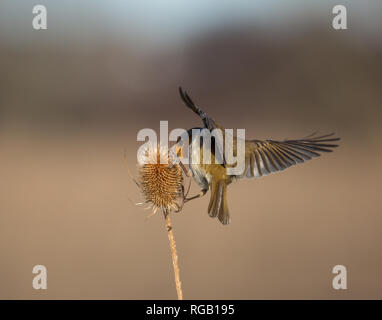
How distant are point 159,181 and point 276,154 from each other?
3.37ft

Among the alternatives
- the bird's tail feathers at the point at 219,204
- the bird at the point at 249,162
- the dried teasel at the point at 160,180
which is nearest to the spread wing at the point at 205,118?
the bird at the point at 249,162

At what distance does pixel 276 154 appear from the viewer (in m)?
3.79

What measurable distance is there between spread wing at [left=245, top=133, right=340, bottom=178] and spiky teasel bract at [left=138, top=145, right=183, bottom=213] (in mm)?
623

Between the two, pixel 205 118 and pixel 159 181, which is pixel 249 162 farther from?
pixel 159 181

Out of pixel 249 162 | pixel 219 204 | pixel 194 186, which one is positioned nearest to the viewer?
pixel 219 204

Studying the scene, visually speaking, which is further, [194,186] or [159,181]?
[194,186]

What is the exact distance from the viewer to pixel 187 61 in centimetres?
1409

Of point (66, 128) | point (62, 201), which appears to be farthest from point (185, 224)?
point (66, 128)

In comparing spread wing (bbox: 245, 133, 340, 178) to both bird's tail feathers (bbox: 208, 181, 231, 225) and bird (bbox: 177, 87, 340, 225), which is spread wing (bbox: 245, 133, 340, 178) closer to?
bird (bbox: 177, 87, 340, 225)

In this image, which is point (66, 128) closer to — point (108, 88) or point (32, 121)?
point (32, 121)

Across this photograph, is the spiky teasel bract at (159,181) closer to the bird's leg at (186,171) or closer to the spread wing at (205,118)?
the bird's leg at (186,171)

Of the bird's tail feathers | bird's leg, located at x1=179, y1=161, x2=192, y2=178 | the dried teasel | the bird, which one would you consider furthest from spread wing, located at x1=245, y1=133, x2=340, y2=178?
the dried teasel

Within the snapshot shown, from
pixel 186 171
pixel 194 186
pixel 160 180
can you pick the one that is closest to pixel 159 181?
pixel 160 180

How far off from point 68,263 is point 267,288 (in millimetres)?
2928
